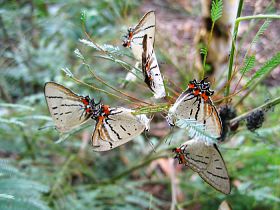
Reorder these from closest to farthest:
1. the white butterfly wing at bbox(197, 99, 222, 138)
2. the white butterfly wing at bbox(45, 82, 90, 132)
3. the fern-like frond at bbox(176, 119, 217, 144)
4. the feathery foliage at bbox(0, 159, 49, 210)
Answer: the fern-like frond at bbox(176, 119, 217, 144) → the white butterfly wing at bbox(197, 99, 222, 138) → the white butterfly wing at bbox(45, 82, 90, 132) → the feathery foliage at bbox(0, 159, 49, 210)

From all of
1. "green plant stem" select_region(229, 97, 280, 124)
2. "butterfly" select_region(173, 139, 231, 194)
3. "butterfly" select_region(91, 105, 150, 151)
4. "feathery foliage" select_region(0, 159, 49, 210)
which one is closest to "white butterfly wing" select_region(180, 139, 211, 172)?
"butterfly" select_region(173, 139, 231, 194)

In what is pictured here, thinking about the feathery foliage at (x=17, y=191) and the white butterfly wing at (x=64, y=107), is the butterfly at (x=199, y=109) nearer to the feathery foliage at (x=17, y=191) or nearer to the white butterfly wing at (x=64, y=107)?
the white butterfly wing at (x=64, y=107)

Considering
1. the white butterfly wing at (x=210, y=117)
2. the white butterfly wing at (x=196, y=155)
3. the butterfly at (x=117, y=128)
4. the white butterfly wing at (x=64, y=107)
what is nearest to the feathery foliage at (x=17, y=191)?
the white butterfly wing at (x=64, y=107)

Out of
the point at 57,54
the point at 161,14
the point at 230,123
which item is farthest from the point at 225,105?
the point at 161,14

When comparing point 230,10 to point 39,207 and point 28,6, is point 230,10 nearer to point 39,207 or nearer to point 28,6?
point 28,6

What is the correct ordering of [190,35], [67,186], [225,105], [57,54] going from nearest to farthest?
[225,105]
[67,186]
[57,54]
[190,35]

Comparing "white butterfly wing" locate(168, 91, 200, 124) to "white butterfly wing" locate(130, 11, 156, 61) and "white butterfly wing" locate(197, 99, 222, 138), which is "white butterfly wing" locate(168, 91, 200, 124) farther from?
"white butterfly wing" locate(130, 11, 156, 61)

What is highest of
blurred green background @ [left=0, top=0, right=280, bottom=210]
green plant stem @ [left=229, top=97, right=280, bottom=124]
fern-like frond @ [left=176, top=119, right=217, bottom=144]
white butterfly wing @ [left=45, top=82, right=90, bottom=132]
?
blurred green background @ [left=0, top=0, right=280, bottom=210]
